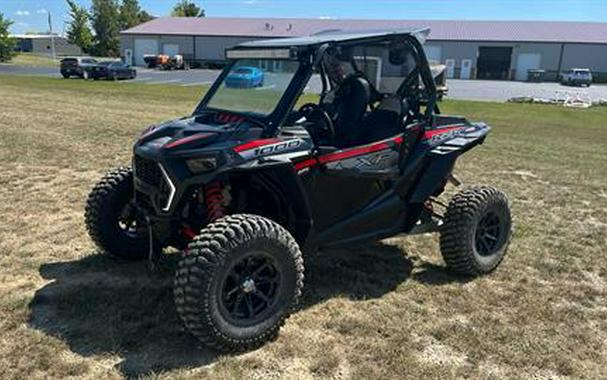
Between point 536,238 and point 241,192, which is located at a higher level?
point 241,192

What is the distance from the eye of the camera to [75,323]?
414 centimetres

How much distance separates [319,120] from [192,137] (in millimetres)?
1118

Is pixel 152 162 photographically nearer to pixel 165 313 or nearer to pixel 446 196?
pixel 165 313

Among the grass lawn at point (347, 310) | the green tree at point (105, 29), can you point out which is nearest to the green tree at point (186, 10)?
the green tree at point (105, 29)

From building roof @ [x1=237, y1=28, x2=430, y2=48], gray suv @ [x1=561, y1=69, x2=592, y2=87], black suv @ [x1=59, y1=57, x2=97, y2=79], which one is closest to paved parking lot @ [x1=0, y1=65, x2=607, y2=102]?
black suv @ [x1=59, y1=57, x2=97, y2=79]

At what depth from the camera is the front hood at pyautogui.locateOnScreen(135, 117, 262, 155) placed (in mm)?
3916

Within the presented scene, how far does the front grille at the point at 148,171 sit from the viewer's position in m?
4.11

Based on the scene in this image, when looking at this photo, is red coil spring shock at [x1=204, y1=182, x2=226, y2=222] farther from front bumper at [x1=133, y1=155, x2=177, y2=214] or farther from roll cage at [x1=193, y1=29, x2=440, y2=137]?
roll cage at [x1=193, y1=29, x2=440, y2=137]

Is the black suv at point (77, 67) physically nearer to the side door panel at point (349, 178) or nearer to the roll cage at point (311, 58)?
the roll cage at point (311, 58)

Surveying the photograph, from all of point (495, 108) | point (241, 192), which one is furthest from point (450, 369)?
point (495, 108)

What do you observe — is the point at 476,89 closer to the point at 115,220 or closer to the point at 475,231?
the point at 475,231

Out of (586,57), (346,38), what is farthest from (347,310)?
(586,57)

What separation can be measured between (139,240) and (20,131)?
28.8 feet

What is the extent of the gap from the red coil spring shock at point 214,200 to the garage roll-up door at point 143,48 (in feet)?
211
